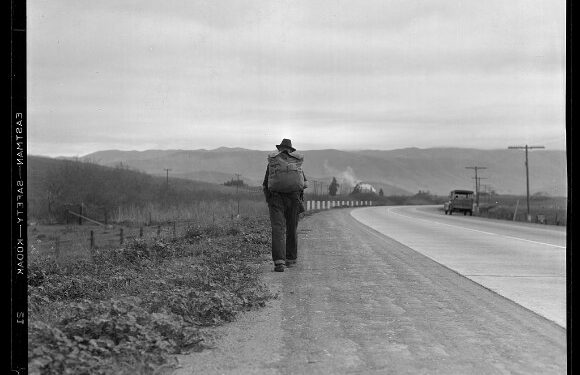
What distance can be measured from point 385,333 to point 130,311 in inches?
89.7

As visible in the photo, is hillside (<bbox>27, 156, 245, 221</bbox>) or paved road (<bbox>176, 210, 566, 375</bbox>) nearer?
paved road (<bbox>176, 210, 566, 375</bbox>)

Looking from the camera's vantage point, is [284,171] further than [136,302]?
Yes

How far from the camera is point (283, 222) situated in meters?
10.7

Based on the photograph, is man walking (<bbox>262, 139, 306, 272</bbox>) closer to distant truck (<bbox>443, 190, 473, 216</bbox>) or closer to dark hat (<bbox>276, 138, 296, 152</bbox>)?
dark hat (<bbox>276, 138, 296, 152</bbox>)

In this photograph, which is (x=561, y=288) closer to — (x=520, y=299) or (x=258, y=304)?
(x=520, y=299)

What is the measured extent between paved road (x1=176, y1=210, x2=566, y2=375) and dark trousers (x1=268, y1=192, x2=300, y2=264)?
96cm

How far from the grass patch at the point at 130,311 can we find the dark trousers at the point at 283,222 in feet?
1.71

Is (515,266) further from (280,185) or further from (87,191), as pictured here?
(87,191)

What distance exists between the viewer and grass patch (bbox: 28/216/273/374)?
458 cm

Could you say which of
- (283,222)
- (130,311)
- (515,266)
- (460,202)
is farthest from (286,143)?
(460,202)

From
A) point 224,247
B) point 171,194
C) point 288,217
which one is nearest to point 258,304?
point 288,217

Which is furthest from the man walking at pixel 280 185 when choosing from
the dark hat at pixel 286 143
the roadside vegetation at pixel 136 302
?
the roadside vegetation at pixel 136 302
